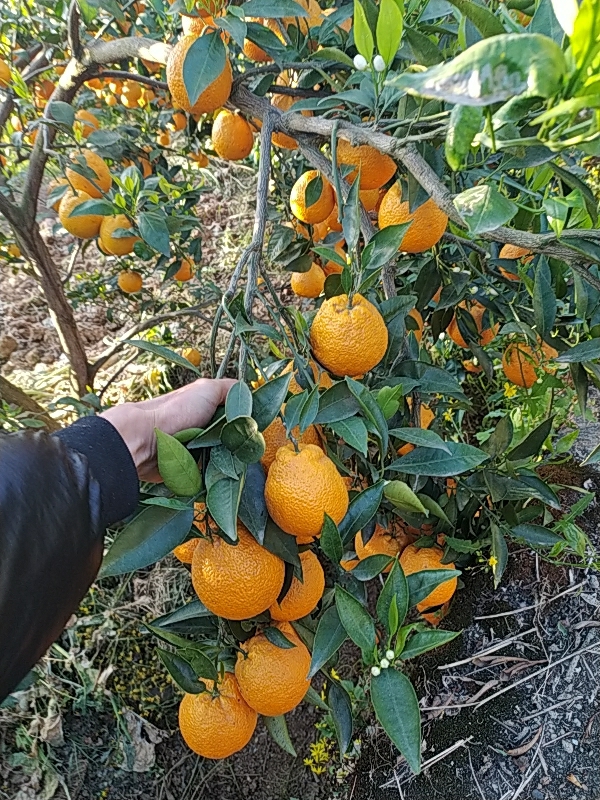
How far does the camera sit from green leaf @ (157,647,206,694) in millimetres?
700

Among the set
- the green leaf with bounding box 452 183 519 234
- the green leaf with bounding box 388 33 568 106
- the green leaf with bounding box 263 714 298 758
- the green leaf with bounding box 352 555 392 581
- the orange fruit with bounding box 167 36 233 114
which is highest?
the orange fruit with bounding box 167 36 233 114

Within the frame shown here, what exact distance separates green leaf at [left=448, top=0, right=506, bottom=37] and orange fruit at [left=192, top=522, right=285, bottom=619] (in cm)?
50

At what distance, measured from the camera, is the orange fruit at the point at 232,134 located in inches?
41.1

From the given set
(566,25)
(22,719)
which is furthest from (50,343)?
(566,25)

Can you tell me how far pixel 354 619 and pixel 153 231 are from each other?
0.73 m

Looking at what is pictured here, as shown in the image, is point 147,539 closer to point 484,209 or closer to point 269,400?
point 269,400

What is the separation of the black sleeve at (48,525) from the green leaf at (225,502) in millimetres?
136

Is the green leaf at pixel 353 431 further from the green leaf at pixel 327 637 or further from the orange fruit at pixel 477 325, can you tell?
the orange fruit at pixel 477 325

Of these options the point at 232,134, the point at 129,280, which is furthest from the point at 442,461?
the point at 129,280

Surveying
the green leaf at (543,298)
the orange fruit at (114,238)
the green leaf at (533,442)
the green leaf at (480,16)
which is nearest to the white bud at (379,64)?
the green leaf at (480,16)

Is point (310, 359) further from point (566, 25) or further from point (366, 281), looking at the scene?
point (566, 25)

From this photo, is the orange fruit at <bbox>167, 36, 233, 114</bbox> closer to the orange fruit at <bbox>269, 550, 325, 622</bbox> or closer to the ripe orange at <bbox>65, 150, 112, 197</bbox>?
the ripe orange at <bbox>65, 150, 112, 197</bbox>

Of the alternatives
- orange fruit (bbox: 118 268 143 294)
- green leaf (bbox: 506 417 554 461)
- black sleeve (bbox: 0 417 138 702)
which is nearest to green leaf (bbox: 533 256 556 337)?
green leaf (bbox: 506 417 554 461)

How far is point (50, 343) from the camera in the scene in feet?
7.85
